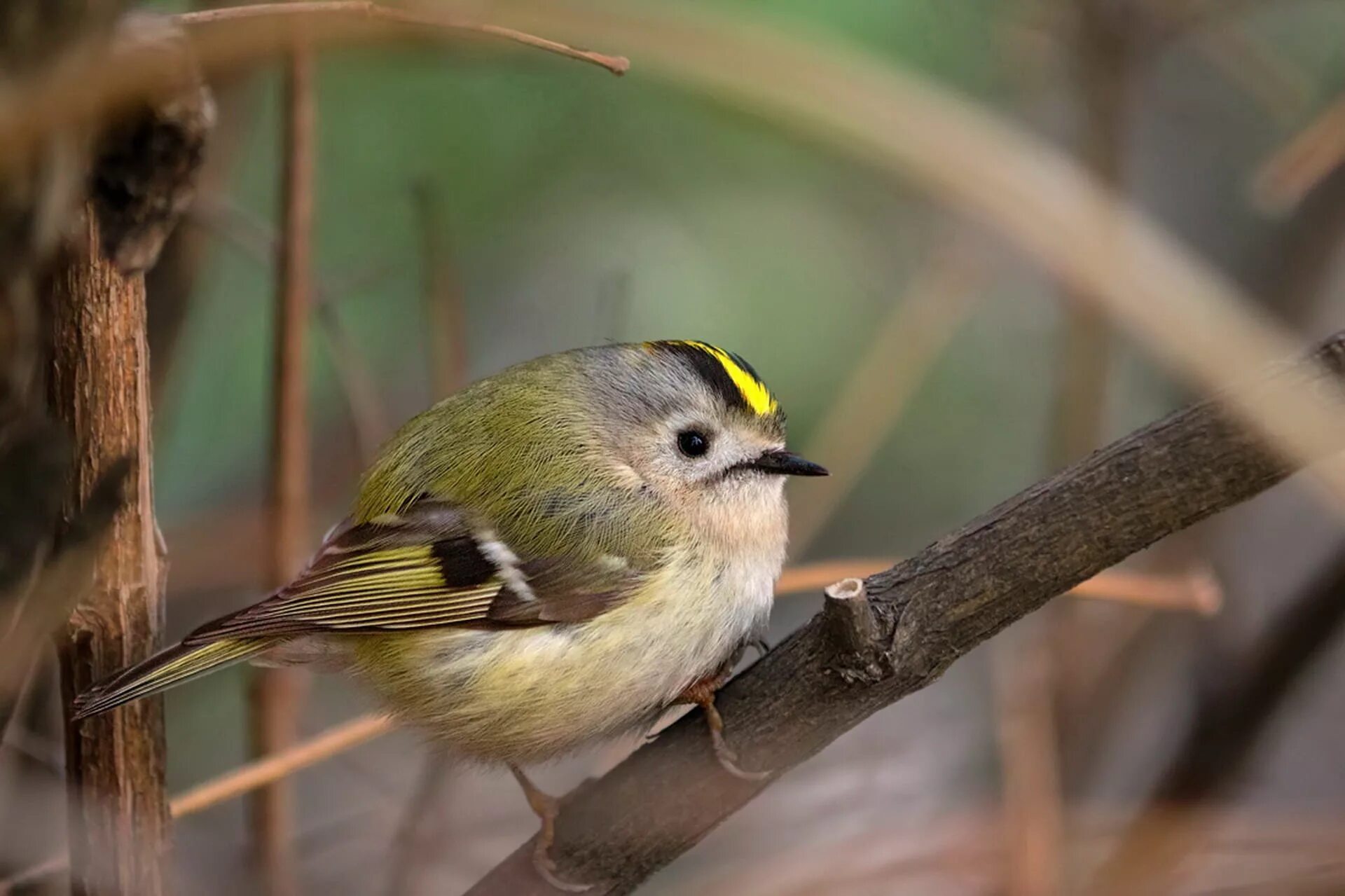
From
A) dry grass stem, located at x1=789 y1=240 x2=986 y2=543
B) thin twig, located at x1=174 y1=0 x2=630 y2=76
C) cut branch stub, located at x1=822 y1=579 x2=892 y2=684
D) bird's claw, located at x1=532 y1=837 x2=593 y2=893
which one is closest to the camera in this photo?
thin twig, located at x1=174 y1=0 x2=630 y2=76

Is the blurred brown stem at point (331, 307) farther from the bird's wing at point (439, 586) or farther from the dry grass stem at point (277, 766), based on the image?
the dry grass stem at point (277, 766)

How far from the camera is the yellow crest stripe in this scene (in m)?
1.67

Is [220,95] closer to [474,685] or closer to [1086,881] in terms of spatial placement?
[474,685]

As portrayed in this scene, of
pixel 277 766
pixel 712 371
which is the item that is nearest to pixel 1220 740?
pixel 712 371

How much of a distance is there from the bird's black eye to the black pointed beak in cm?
6

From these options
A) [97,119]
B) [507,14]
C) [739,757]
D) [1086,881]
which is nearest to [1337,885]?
[1086,881]

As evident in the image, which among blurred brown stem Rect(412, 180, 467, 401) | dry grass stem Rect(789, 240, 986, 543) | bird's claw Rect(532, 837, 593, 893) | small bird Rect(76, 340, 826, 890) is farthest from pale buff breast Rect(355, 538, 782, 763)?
dry grass stem Rect(789, 240, 986, 543)

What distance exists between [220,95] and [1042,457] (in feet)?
5.76

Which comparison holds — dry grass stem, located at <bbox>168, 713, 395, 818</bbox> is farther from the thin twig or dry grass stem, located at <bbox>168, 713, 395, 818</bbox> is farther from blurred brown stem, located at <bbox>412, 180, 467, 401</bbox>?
the thin twig

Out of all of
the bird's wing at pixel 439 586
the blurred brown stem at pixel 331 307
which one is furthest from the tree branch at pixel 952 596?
the blurred brown stem at pixel 331 307

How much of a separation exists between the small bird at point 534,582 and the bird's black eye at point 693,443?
0.02 meters

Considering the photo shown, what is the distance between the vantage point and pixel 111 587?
1.21m

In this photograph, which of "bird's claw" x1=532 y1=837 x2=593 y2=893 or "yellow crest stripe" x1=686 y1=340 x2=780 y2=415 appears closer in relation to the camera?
"bird's claw" x1=532 y1=837 x2=593 y2=893

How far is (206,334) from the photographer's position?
2730mm
